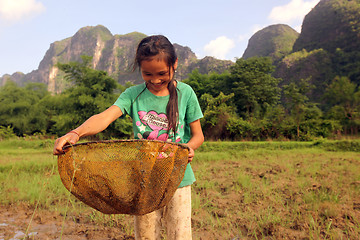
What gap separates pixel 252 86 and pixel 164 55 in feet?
64.3

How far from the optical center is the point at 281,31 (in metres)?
77.0

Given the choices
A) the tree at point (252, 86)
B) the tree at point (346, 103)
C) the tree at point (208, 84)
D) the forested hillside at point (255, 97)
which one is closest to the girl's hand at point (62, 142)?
the forested hillside at point (255, 97)

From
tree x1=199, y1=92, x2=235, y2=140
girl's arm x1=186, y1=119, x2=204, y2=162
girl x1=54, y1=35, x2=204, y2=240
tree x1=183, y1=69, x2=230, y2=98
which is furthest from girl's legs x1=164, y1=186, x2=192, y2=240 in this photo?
tree x1=183, y1=69, x2=230, y2=98

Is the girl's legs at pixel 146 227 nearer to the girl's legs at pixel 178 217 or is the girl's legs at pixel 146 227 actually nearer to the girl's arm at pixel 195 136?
the girl's legs at pixel 178 217

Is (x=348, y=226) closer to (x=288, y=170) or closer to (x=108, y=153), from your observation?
(x=108, y=153)

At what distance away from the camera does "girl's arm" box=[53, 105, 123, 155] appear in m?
0.93

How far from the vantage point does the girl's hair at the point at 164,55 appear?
1204 mm

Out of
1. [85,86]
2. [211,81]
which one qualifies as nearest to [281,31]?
[211,81]

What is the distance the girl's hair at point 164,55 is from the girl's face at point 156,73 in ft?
0.06

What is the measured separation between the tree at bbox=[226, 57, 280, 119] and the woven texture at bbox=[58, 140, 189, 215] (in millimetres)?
18931

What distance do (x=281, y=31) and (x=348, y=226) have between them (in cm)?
8502

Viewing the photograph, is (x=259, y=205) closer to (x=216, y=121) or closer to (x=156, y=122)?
(x=156, y=122)

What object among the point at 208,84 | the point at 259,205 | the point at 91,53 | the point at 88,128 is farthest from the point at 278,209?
the point at 91,53

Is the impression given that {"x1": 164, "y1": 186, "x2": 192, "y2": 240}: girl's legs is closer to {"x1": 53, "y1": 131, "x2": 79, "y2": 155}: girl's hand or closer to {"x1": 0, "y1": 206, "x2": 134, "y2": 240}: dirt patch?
{"x1": 53, "y1": 131, "x2": 79, "y2": 155}: girl's hand
